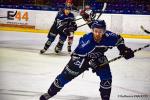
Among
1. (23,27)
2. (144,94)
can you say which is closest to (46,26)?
(23,27)

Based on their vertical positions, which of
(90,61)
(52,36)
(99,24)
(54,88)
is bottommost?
(54,88)

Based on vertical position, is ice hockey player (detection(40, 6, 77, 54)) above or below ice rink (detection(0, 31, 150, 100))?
above

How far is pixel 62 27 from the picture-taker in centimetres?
324

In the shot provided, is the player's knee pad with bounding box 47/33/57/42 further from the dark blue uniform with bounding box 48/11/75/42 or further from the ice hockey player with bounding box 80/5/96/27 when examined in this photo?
the ice hockey player with bounding box 80/5/96/27

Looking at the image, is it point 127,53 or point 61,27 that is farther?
point 61,27

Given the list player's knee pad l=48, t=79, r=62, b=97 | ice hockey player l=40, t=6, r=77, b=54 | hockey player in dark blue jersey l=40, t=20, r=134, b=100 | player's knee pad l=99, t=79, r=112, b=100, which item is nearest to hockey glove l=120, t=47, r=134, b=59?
hockey player in dark blue jersey l=40, t=20, r=134, b=100

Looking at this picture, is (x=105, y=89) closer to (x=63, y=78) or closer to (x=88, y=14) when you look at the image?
(x=63, y=78)

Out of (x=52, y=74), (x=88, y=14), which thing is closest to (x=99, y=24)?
(x=88, y=14)

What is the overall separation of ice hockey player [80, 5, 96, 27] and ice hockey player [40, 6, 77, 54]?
8cm

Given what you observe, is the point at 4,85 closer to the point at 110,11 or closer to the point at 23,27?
the point at 23,27

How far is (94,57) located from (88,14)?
28 cm

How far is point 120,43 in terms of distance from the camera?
313 centimetres

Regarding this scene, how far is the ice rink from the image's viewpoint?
3.16 meters

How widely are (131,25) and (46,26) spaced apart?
56 centimetres
